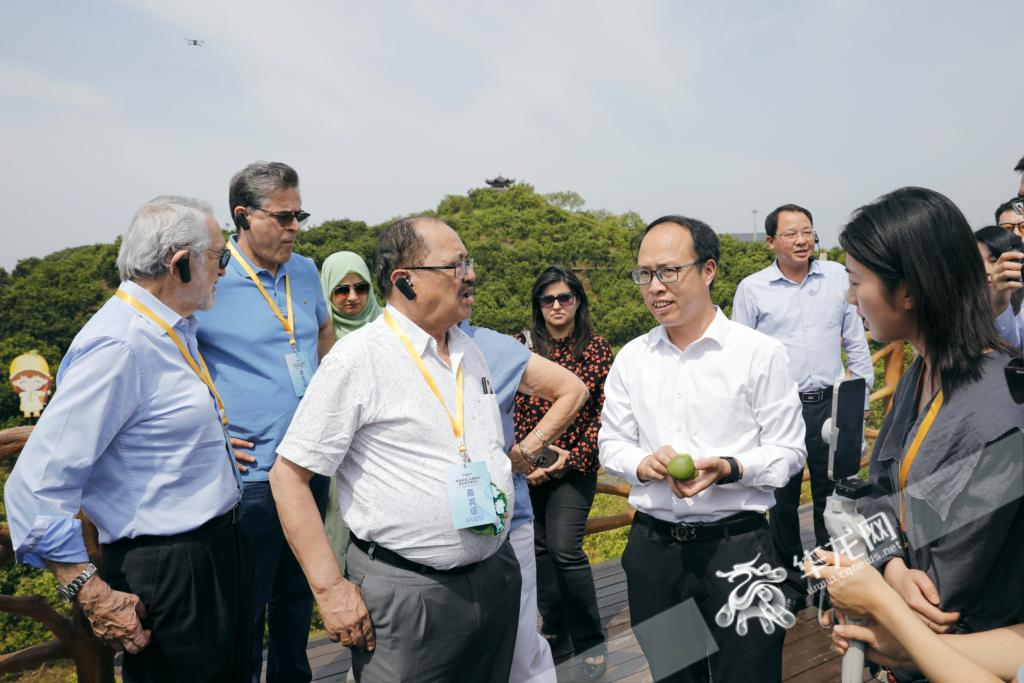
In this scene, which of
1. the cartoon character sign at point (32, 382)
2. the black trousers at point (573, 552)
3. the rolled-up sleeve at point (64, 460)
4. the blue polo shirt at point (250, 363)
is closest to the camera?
the rolled-up sleeve at point (64, 460)

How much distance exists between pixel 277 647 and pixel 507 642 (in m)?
1.38

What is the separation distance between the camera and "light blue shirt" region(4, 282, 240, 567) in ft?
5.85

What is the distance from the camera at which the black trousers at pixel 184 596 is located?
1939 millimetres

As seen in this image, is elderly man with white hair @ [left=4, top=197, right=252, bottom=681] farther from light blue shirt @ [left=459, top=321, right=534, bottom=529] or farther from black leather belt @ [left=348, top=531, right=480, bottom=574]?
light blue shirt @ [left=459, top=321, right=534, bottom=529]

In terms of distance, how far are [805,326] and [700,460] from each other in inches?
100

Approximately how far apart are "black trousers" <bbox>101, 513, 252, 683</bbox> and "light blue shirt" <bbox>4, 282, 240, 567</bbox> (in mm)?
58

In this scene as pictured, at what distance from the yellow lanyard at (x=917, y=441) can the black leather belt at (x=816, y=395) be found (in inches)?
112

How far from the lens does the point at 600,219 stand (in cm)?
4759

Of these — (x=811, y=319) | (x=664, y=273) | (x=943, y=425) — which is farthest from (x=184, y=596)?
(x=811, y=319)

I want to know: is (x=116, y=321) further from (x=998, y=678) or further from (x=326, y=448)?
(x=998, y=678)

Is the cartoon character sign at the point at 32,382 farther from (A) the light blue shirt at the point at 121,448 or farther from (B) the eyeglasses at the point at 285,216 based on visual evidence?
(A) the light blue shirt at the point at 121,448

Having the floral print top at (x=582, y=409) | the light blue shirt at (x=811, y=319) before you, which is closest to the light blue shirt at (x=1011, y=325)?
the light blue shirt at (x=811, y=319)

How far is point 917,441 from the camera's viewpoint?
1.42 meters

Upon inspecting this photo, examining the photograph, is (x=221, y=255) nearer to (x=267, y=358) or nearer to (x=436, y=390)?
(x=267, y=358)
